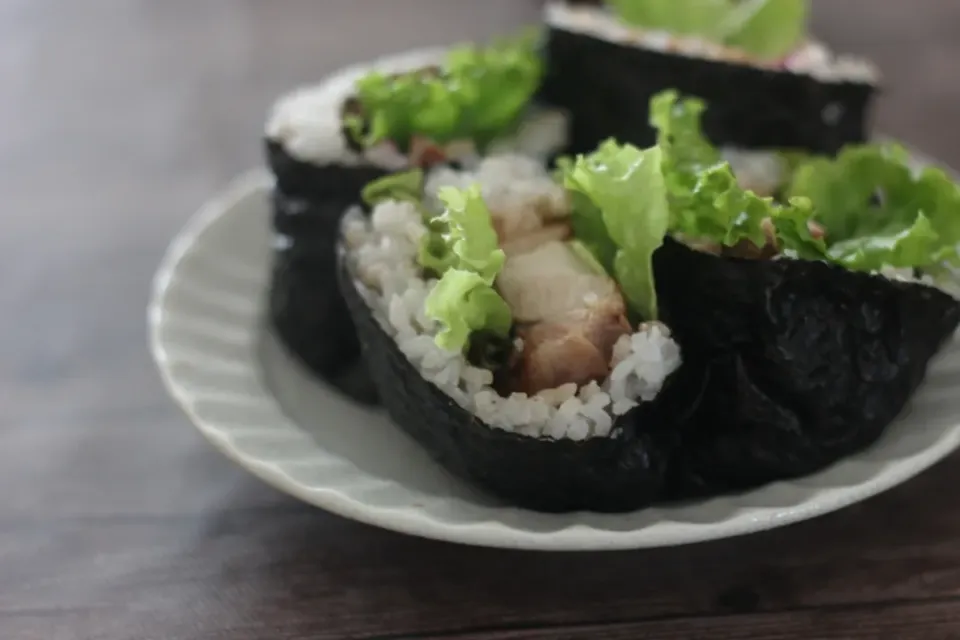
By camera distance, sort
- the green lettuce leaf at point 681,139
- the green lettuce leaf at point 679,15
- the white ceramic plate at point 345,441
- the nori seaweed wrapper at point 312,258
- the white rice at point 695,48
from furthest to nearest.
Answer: the green lettuce leaf at point 679,15 → the white rice at point 695,48 → the nori seaweed wrapper at point 312,258 → the green lettuce leaf at point 681,139 → the white ceramic plate at point 345,441

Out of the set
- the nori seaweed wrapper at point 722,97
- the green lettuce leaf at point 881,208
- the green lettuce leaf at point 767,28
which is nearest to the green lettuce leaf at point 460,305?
the green lettuce leaf at point 881,208

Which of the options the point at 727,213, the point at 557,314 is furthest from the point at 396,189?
the point at 727,213

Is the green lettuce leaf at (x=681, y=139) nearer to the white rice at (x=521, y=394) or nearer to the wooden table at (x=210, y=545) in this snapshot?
the white rice at (x=521, y=394)

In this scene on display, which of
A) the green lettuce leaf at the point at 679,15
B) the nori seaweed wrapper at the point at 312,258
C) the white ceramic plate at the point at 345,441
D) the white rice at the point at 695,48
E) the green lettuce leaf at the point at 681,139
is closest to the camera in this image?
the white ceramic plate at the point at 345,441

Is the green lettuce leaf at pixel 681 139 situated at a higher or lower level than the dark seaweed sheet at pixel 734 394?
higher

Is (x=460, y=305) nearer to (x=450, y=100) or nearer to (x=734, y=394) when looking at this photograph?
(x=734, y=394)
